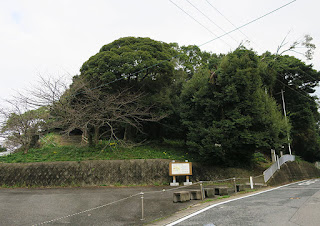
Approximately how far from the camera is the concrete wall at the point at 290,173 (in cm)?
1623

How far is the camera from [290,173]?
65.6 feet

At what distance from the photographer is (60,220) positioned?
6227mm

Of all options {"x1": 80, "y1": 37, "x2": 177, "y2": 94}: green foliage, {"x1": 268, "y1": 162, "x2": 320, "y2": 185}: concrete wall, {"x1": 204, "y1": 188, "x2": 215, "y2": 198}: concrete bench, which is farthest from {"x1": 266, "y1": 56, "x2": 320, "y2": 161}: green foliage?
{"x1": 204, "y1": 188, "x2": 215, "y2": 198}: concrete bench

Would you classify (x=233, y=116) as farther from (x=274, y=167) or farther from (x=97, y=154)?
(x=97, y=154)

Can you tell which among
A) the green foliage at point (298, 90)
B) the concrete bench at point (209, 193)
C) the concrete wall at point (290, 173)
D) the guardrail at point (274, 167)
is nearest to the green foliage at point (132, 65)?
the concrete bench at point (209, 193)

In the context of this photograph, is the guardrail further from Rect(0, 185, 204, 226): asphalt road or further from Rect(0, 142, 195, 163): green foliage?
Rect(0, 185, 204, 226): asphalt road

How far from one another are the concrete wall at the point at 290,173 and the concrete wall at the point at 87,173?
7028 millimetres

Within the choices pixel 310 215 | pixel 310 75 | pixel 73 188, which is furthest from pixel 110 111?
pixel 310 75

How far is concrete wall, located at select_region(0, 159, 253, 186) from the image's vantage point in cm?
1293

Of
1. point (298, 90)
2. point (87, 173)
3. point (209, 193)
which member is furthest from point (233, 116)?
point (298, 90)

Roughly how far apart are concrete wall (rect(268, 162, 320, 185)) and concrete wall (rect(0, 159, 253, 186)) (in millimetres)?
7028

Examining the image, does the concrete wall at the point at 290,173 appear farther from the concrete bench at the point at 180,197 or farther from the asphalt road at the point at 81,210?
the asphalt road at the point at 81,210

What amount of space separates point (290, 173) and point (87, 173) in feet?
59.0

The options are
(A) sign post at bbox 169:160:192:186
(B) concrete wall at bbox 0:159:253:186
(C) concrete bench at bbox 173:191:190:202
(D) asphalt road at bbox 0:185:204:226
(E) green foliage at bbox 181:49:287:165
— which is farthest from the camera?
(E) green foliage at bbox 181:49:287:165
